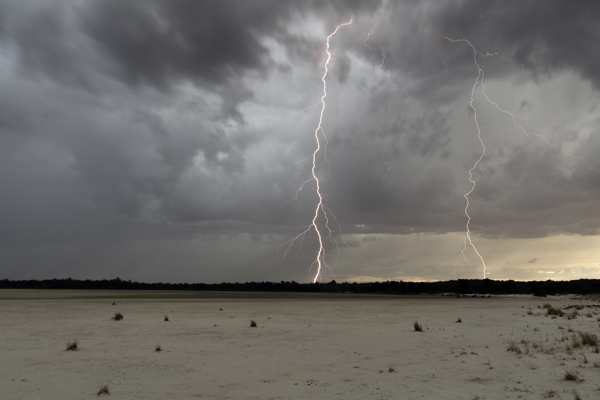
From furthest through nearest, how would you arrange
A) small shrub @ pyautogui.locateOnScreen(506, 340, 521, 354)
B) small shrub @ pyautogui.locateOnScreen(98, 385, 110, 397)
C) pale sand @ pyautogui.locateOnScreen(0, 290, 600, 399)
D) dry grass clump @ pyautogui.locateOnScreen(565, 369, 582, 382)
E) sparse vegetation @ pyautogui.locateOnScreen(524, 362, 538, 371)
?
small shrub @ pyautogui.locateOnScreen(506, 340, 521, 354) < sparse vegetation @ pyautogui.locateOnScreen(524, 362, 538, 371) < dry grass clump @ pyautogui.locateOnScreen(565, 369, 582, 382) < pale sand @ pyautogui.locateOnScreen(0, 290, 600, 399) < small shrub @ pyautogui.locateOnScreen(98, 385, 110, 397)

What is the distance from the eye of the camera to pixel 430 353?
13.6 meters

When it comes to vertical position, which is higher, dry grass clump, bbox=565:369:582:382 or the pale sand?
dry grass clump, bbox=565:369:582:382

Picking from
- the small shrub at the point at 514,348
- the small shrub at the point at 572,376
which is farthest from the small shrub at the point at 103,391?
the small shrub at the point at 514,348

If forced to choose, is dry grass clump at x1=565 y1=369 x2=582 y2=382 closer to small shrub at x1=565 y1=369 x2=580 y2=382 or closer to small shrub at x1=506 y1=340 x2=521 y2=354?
small shrub at x1=565 y1=369 x2=580 y2=382

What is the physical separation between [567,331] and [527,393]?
1211 centimetres

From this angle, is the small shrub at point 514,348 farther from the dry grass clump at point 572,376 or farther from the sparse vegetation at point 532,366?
the dry grass clump at point 572,376

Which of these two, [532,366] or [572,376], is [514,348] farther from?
[572,376]

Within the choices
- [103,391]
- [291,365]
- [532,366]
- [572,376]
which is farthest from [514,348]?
[103,391]

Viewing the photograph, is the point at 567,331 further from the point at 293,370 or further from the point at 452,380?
the point at 293,370

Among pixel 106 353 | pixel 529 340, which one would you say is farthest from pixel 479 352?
pixel 106 353

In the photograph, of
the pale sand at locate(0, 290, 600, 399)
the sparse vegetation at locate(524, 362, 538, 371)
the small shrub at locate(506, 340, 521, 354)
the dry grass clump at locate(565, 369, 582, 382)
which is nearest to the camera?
the pale sand at locate(0, 290, 600, 399)

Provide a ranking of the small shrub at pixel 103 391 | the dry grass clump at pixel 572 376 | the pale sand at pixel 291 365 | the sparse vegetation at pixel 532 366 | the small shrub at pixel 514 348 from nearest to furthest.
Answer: the small shrub at pixel 103 391, the pale sand at pixel 291 365, the dry grass clump at pixel 572 376, the sparse vegetation at pixel 532 366, the small shrub at pixel 514 348

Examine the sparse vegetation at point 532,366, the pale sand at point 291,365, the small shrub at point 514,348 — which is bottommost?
the pale sand at point 291,365

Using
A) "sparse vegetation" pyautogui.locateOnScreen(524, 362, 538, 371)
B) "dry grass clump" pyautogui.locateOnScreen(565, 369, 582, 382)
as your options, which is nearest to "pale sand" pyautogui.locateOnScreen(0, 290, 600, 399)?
"sparse vegetation" pyautogui.locateOnScreen(524, 362, 538, 371)
